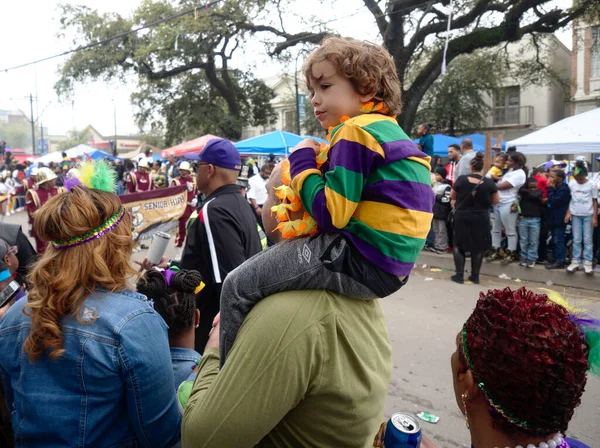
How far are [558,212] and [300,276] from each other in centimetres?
779

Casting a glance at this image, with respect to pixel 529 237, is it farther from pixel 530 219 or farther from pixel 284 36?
pixel 284 36

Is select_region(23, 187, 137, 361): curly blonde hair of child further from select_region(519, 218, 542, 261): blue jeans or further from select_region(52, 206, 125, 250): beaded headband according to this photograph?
select_region(519, 218, 542, 261): blue jeans

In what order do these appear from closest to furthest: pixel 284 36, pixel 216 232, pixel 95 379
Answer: pixel 95 379 → pixel 216 232 → pixel 284 36

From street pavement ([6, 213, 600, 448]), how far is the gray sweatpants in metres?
1.00

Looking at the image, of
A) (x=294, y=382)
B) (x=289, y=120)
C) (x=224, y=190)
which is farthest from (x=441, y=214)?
(x=289, y=120)

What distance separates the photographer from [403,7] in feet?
44.0

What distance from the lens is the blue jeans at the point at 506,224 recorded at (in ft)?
26.8

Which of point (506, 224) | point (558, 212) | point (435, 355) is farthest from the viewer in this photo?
point (506, 224)

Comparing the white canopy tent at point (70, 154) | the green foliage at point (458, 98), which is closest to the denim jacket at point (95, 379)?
the green foliage at point (458, 98)

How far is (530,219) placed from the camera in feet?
26.1

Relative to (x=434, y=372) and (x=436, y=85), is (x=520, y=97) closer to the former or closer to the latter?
(x=436, y=85)

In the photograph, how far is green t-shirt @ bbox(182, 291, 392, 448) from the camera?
3.67 feet

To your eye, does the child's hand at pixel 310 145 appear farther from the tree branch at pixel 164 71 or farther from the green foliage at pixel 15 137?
the green foliage at pixel 15 137

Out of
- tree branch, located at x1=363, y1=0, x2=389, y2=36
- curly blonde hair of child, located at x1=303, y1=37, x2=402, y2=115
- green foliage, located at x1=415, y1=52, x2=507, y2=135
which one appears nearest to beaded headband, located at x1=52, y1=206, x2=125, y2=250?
curly blonde hair of child, located at x1=303, y1=37, x2=402, y2=115
